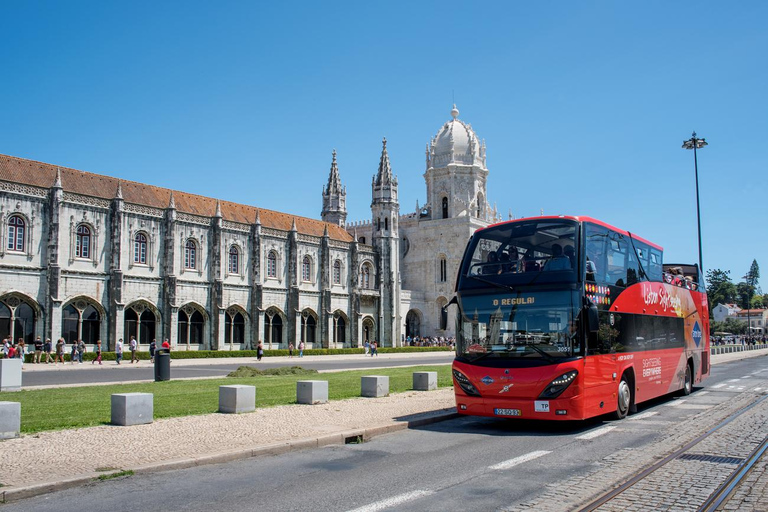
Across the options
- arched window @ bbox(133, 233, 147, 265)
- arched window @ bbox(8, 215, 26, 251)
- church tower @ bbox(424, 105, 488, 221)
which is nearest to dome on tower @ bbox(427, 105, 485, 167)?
church tower @ bbox(424, 105, 488, 221)

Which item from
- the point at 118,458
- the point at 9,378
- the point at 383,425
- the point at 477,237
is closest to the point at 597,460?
the point at 383,425

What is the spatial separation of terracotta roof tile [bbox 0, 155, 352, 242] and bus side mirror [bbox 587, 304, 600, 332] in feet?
122

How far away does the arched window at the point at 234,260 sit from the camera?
167ft

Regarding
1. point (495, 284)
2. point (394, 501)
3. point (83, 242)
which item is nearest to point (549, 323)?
point (495, 284)

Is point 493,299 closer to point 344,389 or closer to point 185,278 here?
point 344,389

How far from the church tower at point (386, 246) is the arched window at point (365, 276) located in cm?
104

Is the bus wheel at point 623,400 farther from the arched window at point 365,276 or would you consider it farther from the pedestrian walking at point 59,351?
the arched window at point 365,276

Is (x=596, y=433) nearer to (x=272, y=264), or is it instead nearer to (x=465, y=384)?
(x=465, y=384)

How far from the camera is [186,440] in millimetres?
11211

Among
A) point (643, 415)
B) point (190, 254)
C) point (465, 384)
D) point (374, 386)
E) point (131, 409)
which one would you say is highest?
point (190, 254)

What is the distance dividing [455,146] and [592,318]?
6703 cm

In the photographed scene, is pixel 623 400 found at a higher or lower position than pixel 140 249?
lower

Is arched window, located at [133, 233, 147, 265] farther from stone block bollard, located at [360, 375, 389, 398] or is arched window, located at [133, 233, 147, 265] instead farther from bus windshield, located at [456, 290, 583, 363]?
bus windshield, located at [456, 290, 583, 363]

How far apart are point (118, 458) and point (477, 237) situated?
8090 mm
